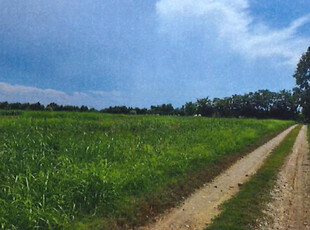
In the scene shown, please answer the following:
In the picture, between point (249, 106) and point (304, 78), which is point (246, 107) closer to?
point (249, 106)

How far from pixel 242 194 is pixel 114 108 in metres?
58.5

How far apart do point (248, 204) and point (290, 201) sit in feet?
5.77

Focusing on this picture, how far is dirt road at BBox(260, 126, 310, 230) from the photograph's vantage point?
282 inches

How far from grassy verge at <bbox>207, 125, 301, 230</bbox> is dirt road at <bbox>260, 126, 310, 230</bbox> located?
0.87ft

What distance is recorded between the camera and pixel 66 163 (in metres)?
8.46

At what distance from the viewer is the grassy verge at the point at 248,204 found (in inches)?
271

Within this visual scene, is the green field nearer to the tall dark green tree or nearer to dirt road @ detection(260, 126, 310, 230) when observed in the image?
dirt road @ detection(260, 126, 310, 230)

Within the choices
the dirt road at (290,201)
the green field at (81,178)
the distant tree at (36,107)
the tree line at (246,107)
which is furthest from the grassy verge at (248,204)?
the tree line at (246,107)

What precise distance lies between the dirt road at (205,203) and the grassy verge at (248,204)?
28 cm

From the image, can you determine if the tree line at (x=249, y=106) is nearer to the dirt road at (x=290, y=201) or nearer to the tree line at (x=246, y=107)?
the tree line at (x=246, y=107)

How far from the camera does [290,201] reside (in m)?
8.89

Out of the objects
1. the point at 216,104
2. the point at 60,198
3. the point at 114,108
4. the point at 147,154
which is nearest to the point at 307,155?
the point at 147,154

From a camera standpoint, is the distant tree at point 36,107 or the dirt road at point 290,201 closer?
the dirt road at point 290,201

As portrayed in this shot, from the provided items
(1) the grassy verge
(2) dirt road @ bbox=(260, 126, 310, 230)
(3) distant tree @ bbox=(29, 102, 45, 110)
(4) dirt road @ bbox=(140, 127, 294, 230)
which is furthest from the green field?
(3) distant tree @ bbox=(29, 102, 45, 110)
